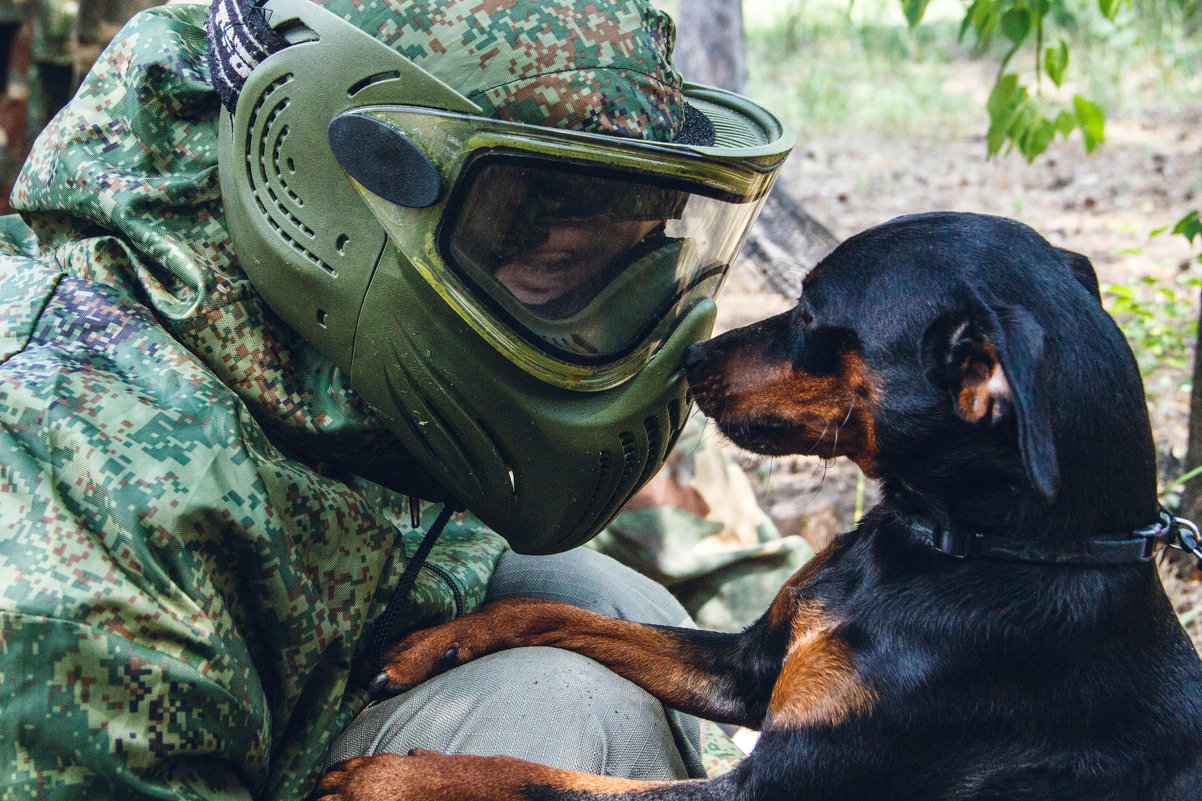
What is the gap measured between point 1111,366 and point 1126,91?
11.4m

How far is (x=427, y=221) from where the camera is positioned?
6.68ft

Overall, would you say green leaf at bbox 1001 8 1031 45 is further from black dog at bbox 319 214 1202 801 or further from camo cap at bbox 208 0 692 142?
camo cap at bbox 208 0 692 142

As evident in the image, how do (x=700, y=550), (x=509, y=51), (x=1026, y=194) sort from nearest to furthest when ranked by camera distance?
(x=509, y=51), (x=700, y=550), (x=1026, y=194)

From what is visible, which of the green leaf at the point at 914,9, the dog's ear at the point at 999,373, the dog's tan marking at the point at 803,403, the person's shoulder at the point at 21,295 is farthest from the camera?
the green leaf at the point at 914,9

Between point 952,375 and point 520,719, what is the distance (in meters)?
1.19

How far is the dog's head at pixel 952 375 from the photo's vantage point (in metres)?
2.13

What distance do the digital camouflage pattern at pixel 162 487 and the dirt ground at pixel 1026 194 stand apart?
3196 mm

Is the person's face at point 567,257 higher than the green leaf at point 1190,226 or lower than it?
lower

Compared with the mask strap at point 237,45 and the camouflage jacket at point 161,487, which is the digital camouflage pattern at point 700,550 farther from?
the mask strap at point 237,45

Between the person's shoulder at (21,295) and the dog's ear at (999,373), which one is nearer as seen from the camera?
the person's shoulder at (21,295)

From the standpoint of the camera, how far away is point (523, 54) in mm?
2055

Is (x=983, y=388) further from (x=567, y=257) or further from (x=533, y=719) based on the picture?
(x=533, y=719)

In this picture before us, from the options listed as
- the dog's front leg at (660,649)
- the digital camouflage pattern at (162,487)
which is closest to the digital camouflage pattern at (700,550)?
the dog's front leg at (660,649)

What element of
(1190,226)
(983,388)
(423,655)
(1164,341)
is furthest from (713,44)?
(423,655)
